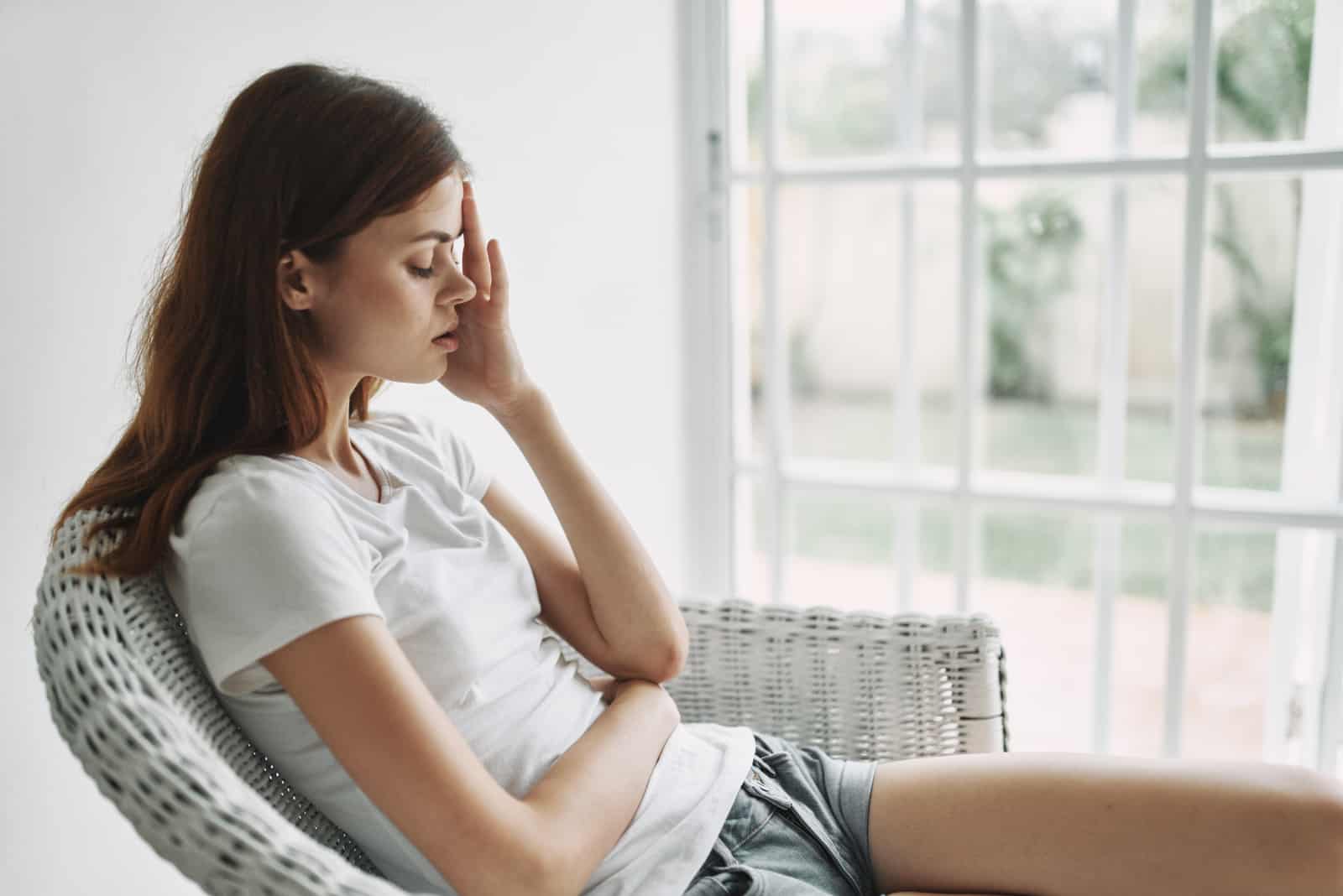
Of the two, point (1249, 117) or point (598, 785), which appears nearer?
point (598, 785)

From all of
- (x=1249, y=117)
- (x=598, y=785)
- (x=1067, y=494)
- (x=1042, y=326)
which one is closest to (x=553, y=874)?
(x=598, y=785)

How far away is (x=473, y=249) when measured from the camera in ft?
3.99

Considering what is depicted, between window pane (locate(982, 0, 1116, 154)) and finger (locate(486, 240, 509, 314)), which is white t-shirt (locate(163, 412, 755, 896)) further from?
window pane (locate(982, 0, 1116, 154))

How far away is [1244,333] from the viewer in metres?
4.63

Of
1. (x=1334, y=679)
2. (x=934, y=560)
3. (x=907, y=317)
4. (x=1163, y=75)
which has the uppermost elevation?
(x=1163, y=75)

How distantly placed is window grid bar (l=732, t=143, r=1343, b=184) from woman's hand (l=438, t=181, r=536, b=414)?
1.02 metres

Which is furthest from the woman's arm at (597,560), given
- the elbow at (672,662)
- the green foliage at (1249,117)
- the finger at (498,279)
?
the green foliage at (1249,117)

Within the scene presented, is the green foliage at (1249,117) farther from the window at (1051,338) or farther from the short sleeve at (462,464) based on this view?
the short sleeve at (462,464)

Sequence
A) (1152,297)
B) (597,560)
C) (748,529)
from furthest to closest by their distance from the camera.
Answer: (1152,297), (748,529), (597,560)

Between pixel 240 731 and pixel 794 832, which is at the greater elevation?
pixel 240 731

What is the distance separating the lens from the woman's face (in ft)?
3.45

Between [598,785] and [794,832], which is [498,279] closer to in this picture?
[598,785]

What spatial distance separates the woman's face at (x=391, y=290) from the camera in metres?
1.05

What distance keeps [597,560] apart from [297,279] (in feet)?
1.55
